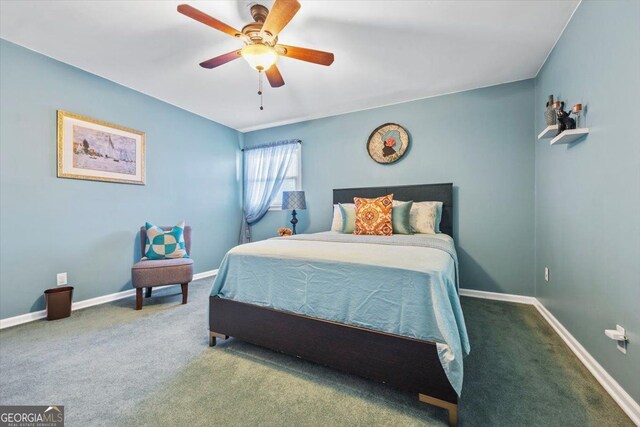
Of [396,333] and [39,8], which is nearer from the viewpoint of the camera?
[396,333]

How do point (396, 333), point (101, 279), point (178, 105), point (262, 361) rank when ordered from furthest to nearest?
point (178, 105), point (101, 279), point (262, 361), point (396, 333)

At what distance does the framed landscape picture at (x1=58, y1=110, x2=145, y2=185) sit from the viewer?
264 centimetres

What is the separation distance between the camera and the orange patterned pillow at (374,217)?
9.12 feet

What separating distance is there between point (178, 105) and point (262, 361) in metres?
3.56

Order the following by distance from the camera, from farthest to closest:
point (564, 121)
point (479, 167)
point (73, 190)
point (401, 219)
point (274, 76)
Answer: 1. point (479, 167)
2. point (401, 219)
3. point (73, 190)
4. point (274, 76)
5. point (564, 121)

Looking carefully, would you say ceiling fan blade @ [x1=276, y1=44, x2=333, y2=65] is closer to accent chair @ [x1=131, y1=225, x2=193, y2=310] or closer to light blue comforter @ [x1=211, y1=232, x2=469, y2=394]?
light blue comforter @ [x1=211, y1=232, x2=469, y2=394]

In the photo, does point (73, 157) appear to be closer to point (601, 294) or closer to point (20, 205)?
point (20, 205)

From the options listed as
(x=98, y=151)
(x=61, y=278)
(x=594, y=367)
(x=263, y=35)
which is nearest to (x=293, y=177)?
(x=98, y=151)

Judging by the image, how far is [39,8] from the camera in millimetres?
1875

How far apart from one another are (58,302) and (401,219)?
11.5ft

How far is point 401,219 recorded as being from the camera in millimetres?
2834

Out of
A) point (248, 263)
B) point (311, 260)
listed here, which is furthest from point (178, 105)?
point (311, 260)

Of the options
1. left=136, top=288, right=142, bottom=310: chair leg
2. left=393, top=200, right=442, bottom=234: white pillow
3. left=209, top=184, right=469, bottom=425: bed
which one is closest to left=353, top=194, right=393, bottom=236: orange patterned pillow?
left=393, top=200, right=442, bottom=234: white pillow

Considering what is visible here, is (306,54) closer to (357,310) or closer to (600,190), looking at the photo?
(357,310)
